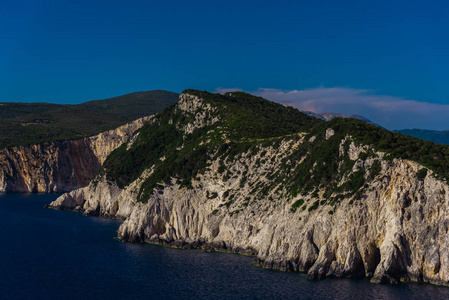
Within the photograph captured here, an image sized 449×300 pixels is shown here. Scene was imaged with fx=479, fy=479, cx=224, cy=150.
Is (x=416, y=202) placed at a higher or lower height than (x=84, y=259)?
higher

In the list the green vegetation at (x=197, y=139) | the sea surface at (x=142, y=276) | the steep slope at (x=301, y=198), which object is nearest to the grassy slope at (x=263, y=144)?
the green vegetation at (x=197, y=139)

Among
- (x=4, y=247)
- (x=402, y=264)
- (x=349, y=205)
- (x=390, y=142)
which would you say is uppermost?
(x=390, y=142)

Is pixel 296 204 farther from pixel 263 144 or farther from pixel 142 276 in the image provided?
pixel 142 276

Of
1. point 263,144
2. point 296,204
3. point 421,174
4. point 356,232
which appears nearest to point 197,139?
point 263,144

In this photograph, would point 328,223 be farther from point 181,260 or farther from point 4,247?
point 4,247

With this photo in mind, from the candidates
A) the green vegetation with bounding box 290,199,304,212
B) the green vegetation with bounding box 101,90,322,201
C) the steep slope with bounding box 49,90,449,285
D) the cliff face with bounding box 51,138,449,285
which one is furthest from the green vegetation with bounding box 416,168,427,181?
the green vegetation with bounding box 101,90,322,201

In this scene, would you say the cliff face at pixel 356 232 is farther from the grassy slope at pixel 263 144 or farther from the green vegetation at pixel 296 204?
the grassy slope at pixel 263 144

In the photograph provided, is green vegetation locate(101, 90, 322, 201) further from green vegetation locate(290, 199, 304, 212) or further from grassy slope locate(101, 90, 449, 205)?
green vegetation locate(290, 199, 304, 212)

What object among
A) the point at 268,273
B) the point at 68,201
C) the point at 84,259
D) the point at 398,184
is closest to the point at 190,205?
the point at 84,259
